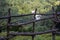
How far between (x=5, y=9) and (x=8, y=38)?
3105mm

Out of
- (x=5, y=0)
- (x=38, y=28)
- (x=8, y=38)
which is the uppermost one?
(x=5, y=0)

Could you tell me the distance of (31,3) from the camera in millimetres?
6562

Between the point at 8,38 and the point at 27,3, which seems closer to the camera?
the point at 8,38

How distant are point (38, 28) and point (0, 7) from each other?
134cm

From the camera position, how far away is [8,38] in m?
3.07

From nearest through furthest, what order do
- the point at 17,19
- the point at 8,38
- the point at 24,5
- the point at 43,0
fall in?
the point at 8,38
the point at 17,19
the point at 24,5
the point at 43,0

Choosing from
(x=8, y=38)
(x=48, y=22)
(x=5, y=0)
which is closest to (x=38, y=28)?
(x=48, y=22)

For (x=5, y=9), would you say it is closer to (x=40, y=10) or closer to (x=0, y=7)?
(x=0, y=7)

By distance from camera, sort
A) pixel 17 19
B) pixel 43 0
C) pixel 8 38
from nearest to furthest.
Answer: pixel 8 38 → pixel 17 19 → pixel 43 0

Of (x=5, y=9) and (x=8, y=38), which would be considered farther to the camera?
(x=5, y=9)

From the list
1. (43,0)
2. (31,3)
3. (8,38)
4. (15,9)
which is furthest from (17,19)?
(8,38)

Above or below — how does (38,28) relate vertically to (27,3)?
below

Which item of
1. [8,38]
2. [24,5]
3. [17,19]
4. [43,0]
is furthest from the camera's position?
[43,0]

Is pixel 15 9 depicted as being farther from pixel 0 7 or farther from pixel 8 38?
pixel 8 38
